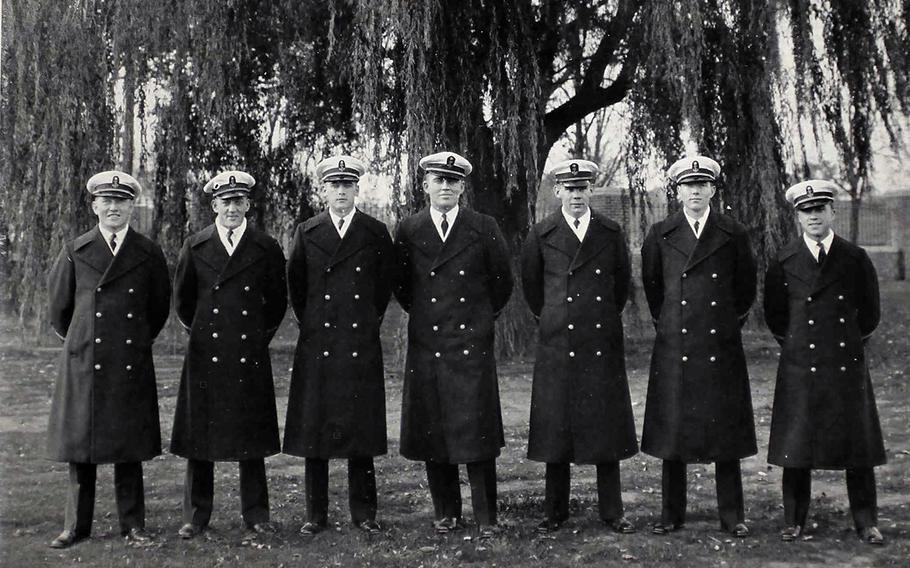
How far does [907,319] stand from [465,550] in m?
13.9

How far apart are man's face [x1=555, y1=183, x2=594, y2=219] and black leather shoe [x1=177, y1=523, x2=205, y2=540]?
2.47m

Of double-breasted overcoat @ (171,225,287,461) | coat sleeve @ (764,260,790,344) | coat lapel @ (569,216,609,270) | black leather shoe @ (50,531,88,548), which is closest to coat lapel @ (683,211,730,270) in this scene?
coat sleeve @ (764,260,790,344)


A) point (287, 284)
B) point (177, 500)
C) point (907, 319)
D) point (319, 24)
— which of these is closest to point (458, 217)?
point (287, 284)

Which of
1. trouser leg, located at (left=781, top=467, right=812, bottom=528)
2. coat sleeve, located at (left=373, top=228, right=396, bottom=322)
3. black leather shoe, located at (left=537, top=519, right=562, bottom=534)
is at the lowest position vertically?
black leather shoe, located at (left=537, top=519, right=562, bottom=534)

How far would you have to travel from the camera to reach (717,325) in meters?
4.75

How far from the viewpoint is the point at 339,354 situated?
4828mm

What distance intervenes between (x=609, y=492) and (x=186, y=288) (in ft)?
7.87

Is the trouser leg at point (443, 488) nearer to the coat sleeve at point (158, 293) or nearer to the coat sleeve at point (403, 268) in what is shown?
the coat sleeve at point (403, 268)

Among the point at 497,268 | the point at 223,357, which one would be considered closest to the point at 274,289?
the point at 223,357

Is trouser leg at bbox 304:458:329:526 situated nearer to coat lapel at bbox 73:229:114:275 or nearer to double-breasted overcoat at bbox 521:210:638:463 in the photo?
double-breasted overcoat at bbox 521:210:638:463

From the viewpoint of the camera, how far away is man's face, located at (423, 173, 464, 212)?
488 cm

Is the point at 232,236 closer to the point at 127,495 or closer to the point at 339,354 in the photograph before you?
the point at 339,354

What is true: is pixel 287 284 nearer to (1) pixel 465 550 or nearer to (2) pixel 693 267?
(1) pixel 465 550

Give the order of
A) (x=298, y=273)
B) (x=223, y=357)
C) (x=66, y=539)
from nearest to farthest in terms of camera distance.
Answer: (x=66, y=539)
(x=223, y=357)
(x=298, y=273)
